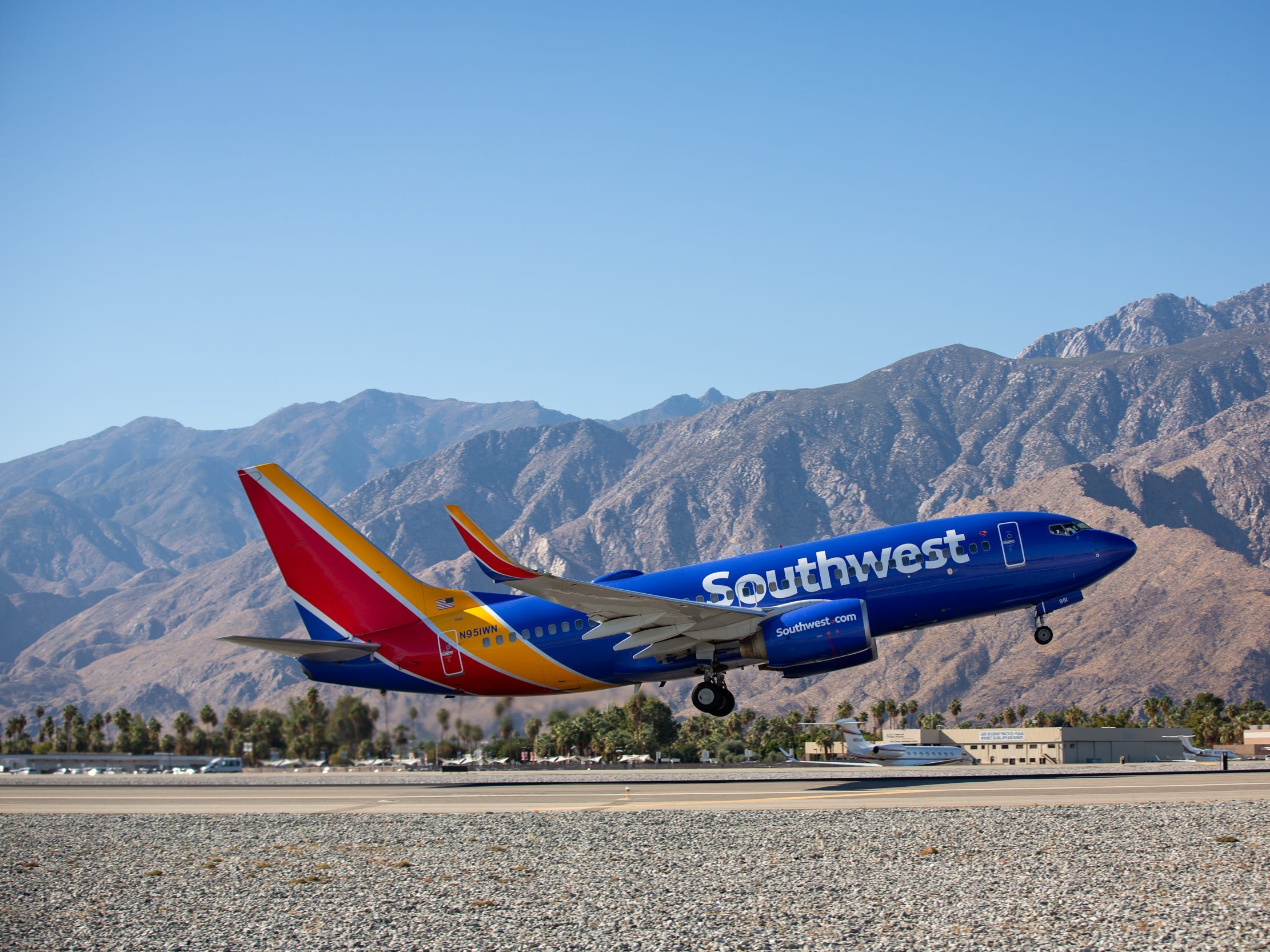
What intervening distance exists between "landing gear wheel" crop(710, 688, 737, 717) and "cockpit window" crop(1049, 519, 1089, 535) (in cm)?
1078

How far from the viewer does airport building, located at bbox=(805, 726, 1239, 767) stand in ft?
269

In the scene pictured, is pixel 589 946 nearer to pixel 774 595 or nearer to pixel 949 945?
pixel 949 945

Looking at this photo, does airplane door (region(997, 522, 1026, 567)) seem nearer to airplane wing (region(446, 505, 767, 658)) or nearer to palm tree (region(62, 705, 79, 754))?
airplane wing (region(446, 505, 767, 658))

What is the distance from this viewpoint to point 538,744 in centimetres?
10838

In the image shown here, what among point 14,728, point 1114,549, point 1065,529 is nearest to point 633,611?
point 1065,529

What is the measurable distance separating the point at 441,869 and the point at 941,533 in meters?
20.4

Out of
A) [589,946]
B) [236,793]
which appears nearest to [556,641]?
[236,793]

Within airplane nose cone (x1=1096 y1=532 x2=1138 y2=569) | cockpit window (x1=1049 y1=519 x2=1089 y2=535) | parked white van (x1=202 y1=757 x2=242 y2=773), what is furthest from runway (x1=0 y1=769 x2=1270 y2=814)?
parked white van (x1=202 y1=757 x2=242 y2=773)

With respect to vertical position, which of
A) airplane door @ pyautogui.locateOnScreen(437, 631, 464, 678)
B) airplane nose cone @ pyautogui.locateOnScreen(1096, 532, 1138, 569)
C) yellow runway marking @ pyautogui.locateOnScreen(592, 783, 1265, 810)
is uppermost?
airplane nose cone @ pyautogui.locateOnScreen(1096, 532, 1138, 569)

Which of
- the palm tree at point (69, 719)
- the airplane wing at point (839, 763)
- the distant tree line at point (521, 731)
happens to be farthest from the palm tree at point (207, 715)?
the airplane wing at point (839, 763)

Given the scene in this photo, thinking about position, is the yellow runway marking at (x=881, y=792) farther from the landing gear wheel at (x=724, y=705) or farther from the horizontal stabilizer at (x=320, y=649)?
the horizontal stabilizer at (x=320, y=649)

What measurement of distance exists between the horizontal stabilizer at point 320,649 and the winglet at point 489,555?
516 cm

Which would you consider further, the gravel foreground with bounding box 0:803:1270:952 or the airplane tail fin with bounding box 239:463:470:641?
the airplane tail fin with bounding box 239:463:470:641

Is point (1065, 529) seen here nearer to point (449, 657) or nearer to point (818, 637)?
point (818, 637)
